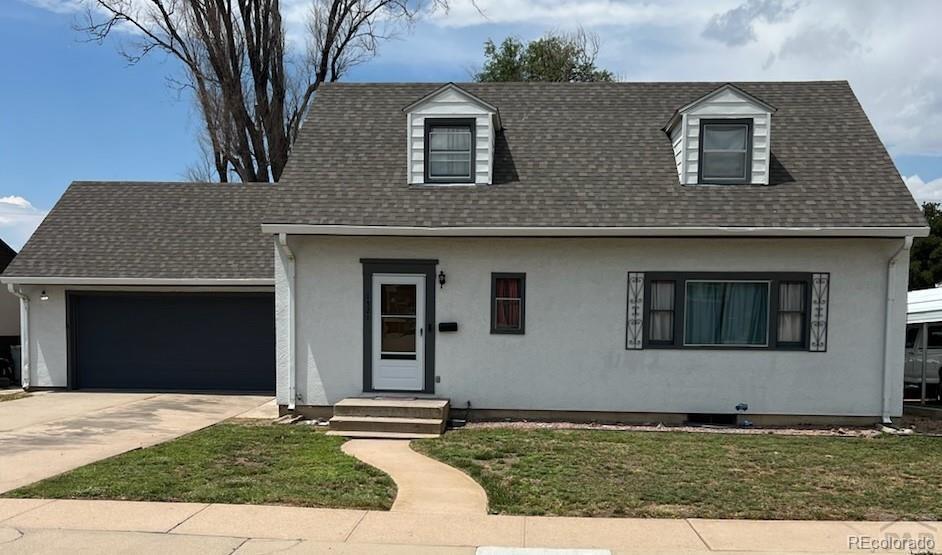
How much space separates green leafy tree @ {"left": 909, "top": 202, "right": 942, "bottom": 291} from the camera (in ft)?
97.0

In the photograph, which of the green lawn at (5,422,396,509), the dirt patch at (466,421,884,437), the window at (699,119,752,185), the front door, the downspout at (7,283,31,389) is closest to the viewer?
the green lawn at (5,422,396,509)

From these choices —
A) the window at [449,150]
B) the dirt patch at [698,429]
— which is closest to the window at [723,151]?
the window at [449,150]

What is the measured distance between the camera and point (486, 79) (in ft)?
99.5

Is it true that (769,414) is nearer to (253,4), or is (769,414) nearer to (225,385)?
(225,385)

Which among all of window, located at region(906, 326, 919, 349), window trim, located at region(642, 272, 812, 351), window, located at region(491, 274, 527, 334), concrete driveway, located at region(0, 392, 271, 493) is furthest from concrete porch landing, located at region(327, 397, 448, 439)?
window, located at region(906, 326, 919, 349)

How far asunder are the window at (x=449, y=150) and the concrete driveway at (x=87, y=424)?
553cm

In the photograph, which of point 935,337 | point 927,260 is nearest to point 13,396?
point 935,337

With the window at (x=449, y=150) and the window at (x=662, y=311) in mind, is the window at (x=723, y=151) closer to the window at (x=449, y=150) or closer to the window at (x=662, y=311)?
the window at (x=662, y=311)

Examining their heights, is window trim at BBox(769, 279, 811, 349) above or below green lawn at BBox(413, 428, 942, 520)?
above

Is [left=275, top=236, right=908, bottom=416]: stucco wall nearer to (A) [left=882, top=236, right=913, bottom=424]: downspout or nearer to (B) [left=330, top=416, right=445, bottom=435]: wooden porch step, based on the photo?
(A) [left=882, top=236, right=913, bottom=424]: downspout

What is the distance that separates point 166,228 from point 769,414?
13201mm

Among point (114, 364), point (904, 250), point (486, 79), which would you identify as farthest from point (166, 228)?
point (486, 79)

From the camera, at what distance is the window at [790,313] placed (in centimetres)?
994

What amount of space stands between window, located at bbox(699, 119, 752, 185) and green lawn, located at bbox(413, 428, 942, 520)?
4.33 m
